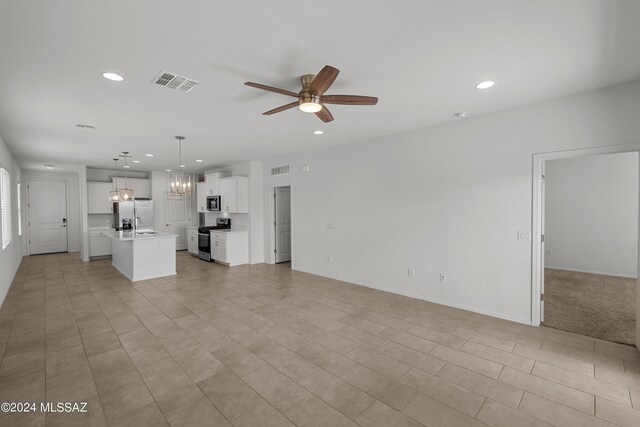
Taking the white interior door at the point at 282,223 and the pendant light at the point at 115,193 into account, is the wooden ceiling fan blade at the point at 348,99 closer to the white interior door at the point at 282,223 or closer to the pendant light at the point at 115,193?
the white interior door at the point at 282,223

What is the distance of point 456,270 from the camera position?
4.20 m

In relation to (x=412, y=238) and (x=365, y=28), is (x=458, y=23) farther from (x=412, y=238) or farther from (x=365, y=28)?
(x=412, y=238)

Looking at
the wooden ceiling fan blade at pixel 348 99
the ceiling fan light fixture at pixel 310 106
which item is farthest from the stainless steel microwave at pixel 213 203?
the wooden ceiling fan blade at pixel 348 99

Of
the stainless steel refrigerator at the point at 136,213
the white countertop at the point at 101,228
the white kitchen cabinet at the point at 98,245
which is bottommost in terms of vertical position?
the white kitchen cabinet at the point at 98,245

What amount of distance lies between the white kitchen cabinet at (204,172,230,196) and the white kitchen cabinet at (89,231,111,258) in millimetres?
3330

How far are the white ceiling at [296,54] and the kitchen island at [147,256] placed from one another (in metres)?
2.67

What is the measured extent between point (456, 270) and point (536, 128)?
2073 millimetres

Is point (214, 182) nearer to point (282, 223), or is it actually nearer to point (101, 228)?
point (282, 223)

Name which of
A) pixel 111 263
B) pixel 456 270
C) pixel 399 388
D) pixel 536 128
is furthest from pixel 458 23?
pixel 111 263

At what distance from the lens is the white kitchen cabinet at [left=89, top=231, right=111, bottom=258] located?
8352 millimetres

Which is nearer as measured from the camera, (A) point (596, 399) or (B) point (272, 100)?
(A) point (596, 399)

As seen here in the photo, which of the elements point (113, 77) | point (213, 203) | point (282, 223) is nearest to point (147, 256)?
point (213, 203)

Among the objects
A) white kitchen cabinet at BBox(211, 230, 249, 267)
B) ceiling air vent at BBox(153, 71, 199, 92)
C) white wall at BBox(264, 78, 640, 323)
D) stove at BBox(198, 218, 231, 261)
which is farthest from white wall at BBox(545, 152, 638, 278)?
stove at BBox(198, 218, 231, 261)

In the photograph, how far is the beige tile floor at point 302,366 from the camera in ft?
6.83
